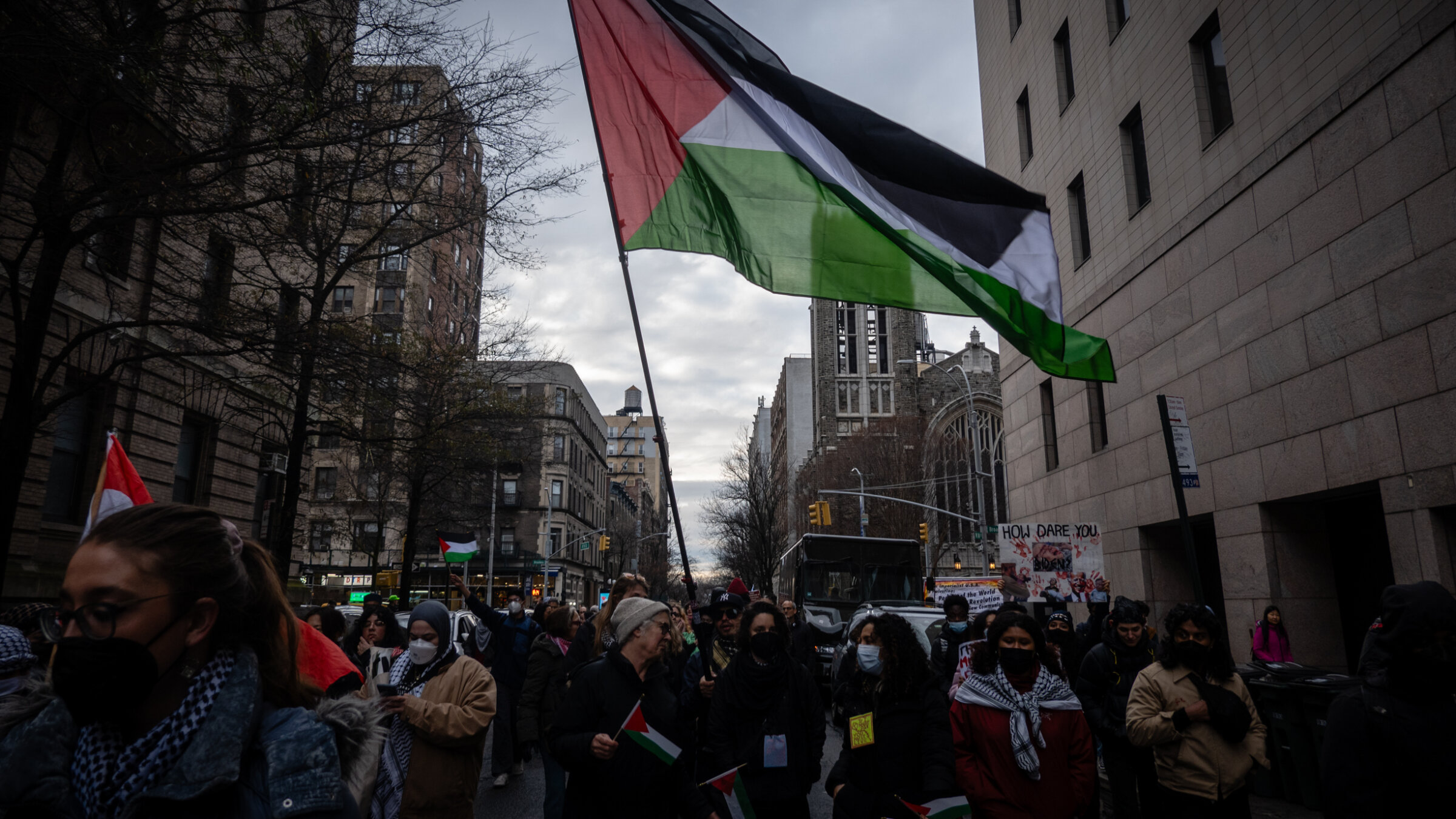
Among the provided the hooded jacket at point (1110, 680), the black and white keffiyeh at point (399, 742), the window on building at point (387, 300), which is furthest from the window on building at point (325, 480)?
the hooded jacket at point (1110, 680)

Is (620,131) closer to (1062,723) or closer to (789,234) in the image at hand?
(789,234)

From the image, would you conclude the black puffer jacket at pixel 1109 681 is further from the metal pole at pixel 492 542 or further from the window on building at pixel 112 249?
the window on building at pixel 112 249

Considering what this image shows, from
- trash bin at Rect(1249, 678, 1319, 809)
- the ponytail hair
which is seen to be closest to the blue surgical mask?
the ponytail hair

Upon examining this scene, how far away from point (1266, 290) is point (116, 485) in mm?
14460

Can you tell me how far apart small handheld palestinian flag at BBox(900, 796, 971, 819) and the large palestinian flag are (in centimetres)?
331

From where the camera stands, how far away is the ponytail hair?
182 centimetres

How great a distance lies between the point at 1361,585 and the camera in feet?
44.9

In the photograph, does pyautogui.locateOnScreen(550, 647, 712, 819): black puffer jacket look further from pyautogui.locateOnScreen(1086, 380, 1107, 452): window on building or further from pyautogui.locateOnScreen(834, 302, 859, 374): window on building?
pyautogui.locateOnScreen(834, 302, 859, 374): window on building

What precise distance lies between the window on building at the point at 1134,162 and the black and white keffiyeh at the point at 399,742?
16.7 meters

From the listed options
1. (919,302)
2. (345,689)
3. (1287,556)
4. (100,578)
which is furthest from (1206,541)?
(100,578)

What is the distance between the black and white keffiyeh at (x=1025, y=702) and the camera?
4.60 meters

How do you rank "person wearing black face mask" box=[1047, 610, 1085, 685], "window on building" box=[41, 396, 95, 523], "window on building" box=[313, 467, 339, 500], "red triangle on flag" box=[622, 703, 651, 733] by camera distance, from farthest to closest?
"window on building" box=[313, 467, 339, 500] < "window on building" box=[41, 396, 95, 523] < "person wearing black face mask" box=[1047, 610, 1085, 685] < "red triangle on flag" box=[622, 703, 651, 733]

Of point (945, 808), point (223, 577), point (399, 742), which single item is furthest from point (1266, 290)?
point (223, 577)

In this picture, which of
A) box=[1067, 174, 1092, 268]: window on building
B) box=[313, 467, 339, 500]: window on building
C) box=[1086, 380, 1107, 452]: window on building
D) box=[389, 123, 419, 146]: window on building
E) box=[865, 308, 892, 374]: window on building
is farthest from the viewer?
box=[865, 308, 892, 374]: window on building
